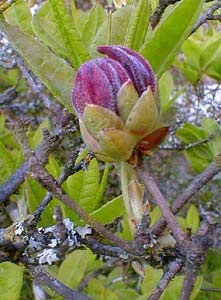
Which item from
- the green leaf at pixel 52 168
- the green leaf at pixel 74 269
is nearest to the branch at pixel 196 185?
the green leaf at pixel 52 168

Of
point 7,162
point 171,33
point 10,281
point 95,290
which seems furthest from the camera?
point 95,290

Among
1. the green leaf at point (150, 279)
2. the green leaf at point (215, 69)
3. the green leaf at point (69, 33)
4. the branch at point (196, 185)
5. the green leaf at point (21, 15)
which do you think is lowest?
the green leaf at point (150, 279)

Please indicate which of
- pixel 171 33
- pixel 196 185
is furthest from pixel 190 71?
pixel 196 185

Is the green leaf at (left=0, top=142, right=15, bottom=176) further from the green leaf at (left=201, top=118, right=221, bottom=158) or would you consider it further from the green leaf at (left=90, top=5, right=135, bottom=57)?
the green leaf at (left=201, top=118, right=221, bottom=158)

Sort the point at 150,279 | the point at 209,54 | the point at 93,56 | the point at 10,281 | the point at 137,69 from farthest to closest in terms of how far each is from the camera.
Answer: the point at 209,54, the point at 150,279, the point at 10,281, the point at 93,56, the point at 137,69

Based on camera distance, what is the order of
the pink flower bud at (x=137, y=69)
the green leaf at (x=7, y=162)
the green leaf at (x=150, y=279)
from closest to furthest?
the pink flower bud at (x=137, y=69)
the green leaf at (x=150, y=279)
the green leaf at (x=7, y=162)

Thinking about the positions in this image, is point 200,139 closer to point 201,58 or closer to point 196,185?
point 201,58

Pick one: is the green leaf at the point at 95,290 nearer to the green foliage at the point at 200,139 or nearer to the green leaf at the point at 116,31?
the green foliage at the point at 200,139
